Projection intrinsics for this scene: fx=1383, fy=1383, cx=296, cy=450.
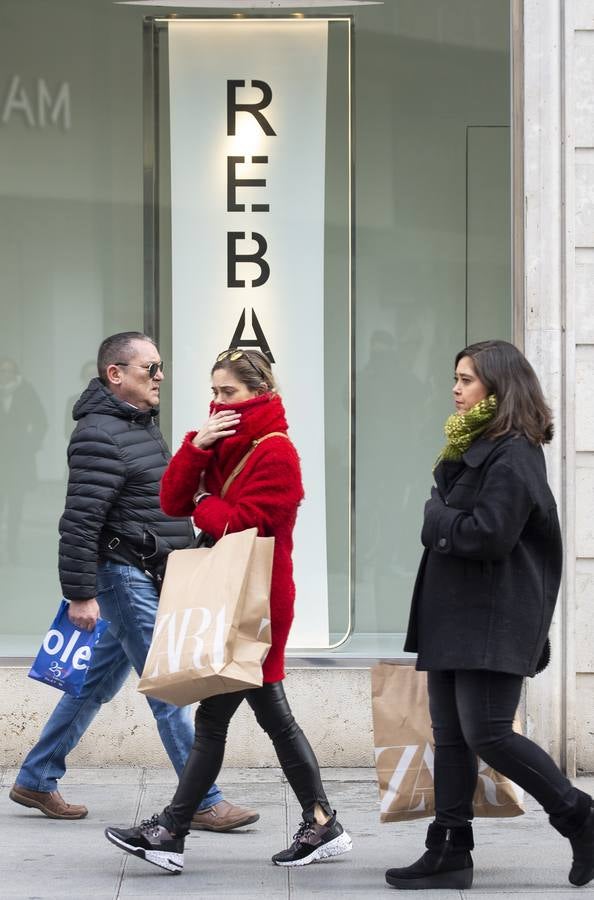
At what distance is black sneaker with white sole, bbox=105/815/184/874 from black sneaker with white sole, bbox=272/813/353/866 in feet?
1.20

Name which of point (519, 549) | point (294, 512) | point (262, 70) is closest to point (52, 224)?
point (262, 70)

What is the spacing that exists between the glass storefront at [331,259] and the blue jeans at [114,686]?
137 cm

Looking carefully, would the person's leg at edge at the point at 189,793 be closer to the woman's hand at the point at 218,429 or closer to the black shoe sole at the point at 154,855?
the black shoe sole at the point at 154,855

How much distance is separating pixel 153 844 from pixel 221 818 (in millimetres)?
647

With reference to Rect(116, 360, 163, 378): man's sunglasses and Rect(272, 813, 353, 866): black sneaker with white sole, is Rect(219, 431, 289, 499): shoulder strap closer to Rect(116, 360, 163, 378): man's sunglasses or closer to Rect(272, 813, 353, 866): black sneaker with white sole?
Rect(116, 360, 163, 378): man's sunglasses

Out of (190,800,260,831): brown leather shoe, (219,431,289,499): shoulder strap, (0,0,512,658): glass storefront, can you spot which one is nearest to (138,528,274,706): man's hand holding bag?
(219,431,289,499): shoulder strap

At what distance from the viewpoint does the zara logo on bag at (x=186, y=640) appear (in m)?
4.31

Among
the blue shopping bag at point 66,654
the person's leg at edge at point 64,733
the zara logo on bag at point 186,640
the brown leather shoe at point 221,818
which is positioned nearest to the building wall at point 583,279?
the brown leather shoe at point 221,818

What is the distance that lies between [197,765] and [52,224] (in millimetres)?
3346

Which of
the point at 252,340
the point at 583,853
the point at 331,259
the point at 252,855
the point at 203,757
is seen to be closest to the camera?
the point at 583,853

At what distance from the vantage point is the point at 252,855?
491cm

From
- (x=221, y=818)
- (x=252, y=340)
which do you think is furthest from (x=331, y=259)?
(x=221, y=818)

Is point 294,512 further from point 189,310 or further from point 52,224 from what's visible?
point 52,224

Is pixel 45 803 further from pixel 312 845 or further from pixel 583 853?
pixel 583 853
